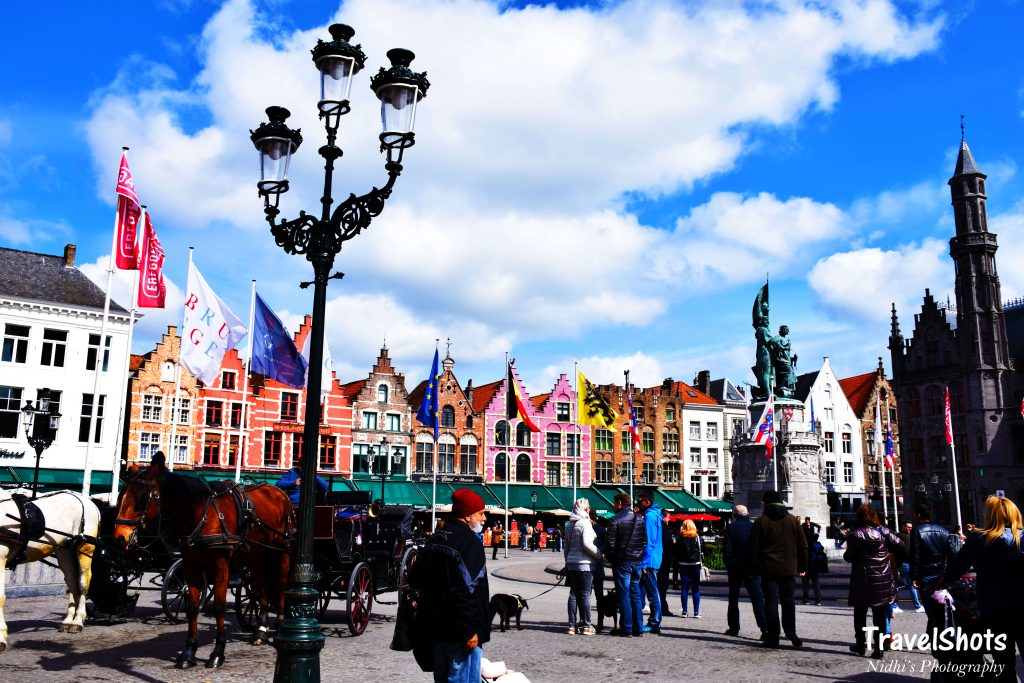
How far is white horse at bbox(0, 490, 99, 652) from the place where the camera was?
10.3m

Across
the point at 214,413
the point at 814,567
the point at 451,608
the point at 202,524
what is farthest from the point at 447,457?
the point at 451,608

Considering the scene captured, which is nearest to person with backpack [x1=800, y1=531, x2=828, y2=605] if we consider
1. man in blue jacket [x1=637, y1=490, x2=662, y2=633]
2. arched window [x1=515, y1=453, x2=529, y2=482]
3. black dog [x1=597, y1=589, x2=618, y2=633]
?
man in blue jacket [x1=637, y1=490, x2=662, y2=633]

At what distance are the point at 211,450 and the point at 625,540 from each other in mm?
36631

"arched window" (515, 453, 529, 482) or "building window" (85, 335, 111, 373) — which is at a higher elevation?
"building window" (85, 335, 111, 373)

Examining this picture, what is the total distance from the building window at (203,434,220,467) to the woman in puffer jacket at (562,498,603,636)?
35441 millimetres

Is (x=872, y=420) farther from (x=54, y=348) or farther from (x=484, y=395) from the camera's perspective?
(x=54, y=348)

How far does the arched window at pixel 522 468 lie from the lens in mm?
53125

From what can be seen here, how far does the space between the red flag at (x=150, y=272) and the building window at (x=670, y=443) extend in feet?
144

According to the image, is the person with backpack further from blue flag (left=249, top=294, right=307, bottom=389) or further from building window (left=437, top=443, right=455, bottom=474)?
building window (left=437, top=443, right=455, bottom=474)

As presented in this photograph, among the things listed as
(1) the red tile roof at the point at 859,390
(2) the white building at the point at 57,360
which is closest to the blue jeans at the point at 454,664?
(2) the white building at the point at 57,360

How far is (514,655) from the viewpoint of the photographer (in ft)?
31.7

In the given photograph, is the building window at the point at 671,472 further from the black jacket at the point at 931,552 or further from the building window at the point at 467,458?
the black jacket at the point at 931,552

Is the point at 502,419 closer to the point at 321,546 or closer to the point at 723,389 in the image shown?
the point at 723,389

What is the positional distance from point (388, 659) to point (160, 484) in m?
3.33
